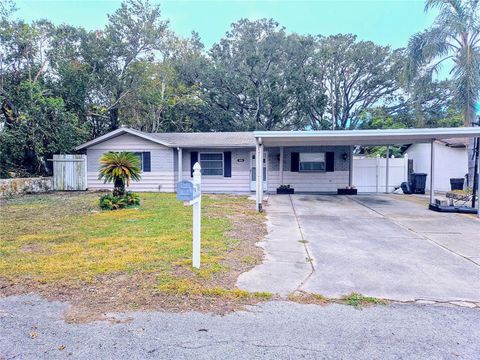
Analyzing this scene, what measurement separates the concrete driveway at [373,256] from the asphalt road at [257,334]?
499 mm

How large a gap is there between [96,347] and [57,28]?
1801 centimetres

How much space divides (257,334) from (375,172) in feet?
48.5

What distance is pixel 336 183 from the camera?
15.5 meters

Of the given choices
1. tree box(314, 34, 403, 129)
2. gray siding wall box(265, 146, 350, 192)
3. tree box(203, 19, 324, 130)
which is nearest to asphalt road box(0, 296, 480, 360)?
gray siding wall box(265, 146, 350, 192)

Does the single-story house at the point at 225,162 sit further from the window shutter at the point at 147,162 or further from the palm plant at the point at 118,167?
the palm plant at the point at 118,167

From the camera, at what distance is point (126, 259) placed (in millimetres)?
4699

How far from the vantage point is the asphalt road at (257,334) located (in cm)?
249

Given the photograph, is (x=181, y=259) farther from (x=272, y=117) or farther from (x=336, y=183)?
(x=272, y=117)

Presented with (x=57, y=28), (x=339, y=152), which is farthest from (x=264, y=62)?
(x=57, y=28)

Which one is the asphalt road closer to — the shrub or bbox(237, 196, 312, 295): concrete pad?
bbox(237, 196, 312, 295): concrete pad

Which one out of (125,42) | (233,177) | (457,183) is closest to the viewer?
(457,183)

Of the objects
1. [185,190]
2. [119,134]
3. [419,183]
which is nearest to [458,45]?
[419,183]

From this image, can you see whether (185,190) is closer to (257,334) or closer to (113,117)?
(257,334)

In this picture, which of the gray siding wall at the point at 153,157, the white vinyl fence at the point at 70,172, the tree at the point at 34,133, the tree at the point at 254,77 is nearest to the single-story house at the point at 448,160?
the tree at the point at 254,77
